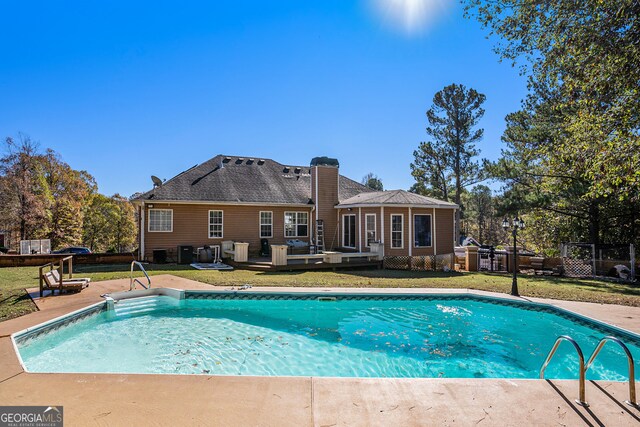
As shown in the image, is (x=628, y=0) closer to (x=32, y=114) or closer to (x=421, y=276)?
(x=421, y=276)

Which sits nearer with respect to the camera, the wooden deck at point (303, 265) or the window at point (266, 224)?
the wooden deck at point (303, 265)

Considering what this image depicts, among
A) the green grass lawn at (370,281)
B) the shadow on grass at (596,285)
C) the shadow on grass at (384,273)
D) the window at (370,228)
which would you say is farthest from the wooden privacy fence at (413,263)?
the shadow on grass at (596,285)

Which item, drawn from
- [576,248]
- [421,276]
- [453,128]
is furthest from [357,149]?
[576,248]

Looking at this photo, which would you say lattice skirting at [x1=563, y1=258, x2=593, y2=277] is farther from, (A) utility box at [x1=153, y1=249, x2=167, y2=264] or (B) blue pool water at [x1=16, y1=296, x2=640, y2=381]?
(A) utility box at [x1=153, y1=249, x2=167, y2=264]

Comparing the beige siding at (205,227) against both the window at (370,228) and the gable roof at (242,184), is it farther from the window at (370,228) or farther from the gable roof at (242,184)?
the window at (370,228)

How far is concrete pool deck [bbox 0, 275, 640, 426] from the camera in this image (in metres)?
3.43

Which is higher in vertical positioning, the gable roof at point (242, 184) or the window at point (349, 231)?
the gable roof at point (242, 184)

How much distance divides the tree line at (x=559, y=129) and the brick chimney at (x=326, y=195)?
401 inches

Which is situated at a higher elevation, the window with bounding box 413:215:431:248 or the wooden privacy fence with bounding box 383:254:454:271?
the window with bounding box 413:215:431:248

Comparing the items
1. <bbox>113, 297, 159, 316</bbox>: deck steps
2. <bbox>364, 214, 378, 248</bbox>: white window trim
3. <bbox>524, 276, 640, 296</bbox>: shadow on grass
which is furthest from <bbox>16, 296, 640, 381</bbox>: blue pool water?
<bbox>364, 214, 378, 248</bbox>: white window trim

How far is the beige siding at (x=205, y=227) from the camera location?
17.3m

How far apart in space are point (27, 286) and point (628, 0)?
1807cm

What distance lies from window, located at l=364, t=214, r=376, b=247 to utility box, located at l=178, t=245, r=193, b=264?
9185mm

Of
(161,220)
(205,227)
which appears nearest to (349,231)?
(205,227)
